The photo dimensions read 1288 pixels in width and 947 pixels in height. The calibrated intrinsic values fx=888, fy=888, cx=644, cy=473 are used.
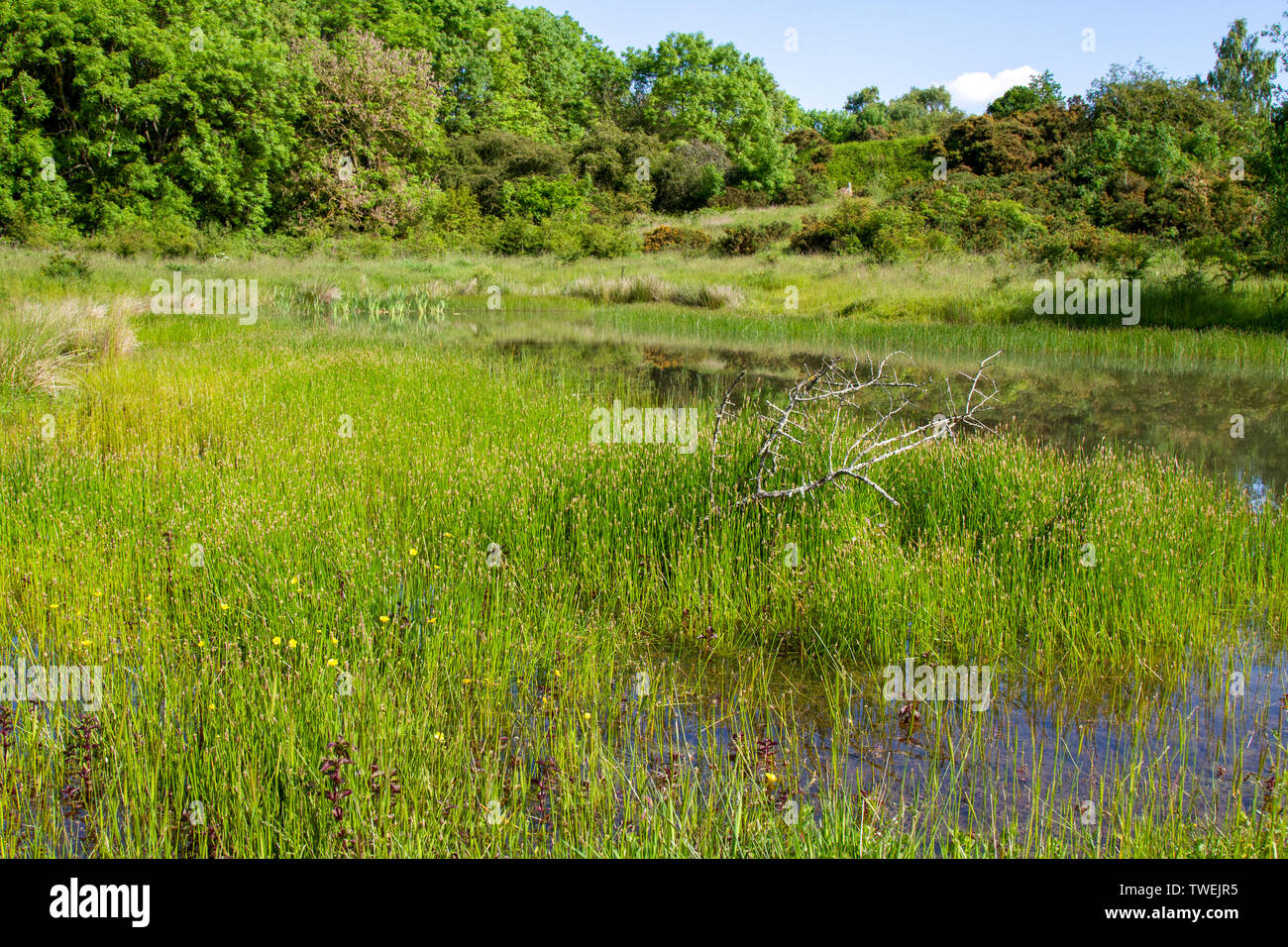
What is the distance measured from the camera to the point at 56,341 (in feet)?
35.2

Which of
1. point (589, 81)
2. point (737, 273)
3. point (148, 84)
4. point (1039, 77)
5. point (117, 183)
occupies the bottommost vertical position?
point (737, 273)

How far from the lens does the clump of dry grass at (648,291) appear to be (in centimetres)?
2528

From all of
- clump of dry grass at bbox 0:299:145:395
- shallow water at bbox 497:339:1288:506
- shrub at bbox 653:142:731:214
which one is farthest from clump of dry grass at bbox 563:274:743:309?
clump of dry grass at bbox 0:299:145:395

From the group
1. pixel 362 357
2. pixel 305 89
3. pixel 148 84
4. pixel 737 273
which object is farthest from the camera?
pixel 305 89

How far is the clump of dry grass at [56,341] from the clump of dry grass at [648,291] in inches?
603

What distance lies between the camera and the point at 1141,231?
28875mm

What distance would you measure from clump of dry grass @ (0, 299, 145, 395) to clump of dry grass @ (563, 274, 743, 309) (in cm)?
1532

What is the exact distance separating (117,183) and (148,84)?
425 centimetres

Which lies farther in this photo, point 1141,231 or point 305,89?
point 305,89

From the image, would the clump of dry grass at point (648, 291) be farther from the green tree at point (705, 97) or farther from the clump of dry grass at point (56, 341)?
the green tree at point (705, 97)

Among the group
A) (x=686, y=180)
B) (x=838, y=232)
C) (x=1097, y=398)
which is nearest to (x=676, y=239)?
(x=838, y=232)

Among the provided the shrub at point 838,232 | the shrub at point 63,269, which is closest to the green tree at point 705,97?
the shrub at point 838,232

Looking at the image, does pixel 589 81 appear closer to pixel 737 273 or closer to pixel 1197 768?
pixel 737 273
